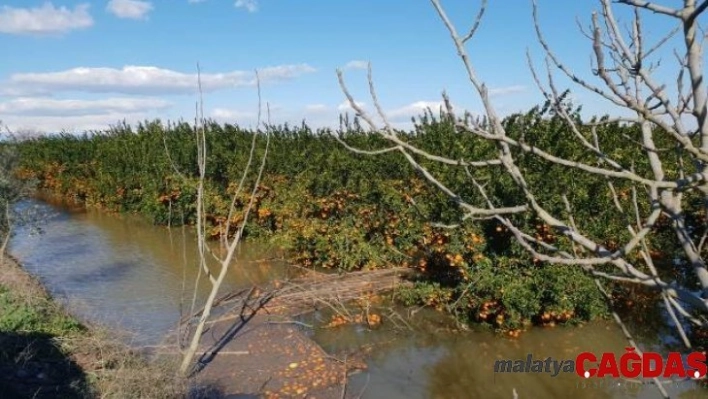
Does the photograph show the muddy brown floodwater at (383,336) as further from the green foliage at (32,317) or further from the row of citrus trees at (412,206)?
the green foliage at (32,317)

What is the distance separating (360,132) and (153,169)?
27.3 feet

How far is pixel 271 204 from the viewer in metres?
13.9

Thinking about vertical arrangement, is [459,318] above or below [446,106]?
below

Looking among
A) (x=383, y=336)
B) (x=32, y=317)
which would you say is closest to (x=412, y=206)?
(x=383, y=336)

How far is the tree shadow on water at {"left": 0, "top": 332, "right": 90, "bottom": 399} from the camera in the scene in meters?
5.52

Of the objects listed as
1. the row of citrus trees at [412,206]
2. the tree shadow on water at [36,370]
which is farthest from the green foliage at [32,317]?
the row of citrus trees at [412,206]

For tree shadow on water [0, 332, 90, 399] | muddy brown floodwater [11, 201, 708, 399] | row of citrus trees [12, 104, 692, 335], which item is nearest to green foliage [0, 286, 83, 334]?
tree shadow on water [0, 332, 90, 399]

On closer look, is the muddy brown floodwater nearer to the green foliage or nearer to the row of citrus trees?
the row of citrus trees

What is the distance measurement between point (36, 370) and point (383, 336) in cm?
448

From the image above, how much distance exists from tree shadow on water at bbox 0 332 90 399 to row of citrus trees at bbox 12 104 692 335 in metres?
2.53

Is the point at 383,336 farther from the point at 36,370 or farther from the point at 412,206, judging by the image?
the point at 36,370

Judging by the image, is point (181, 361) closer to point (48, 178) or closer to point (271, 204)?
point (271, 204)

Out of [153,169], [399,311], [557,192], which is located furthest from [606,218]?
[153,169]

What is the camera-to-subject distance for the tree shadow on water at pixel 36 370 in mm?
5516
